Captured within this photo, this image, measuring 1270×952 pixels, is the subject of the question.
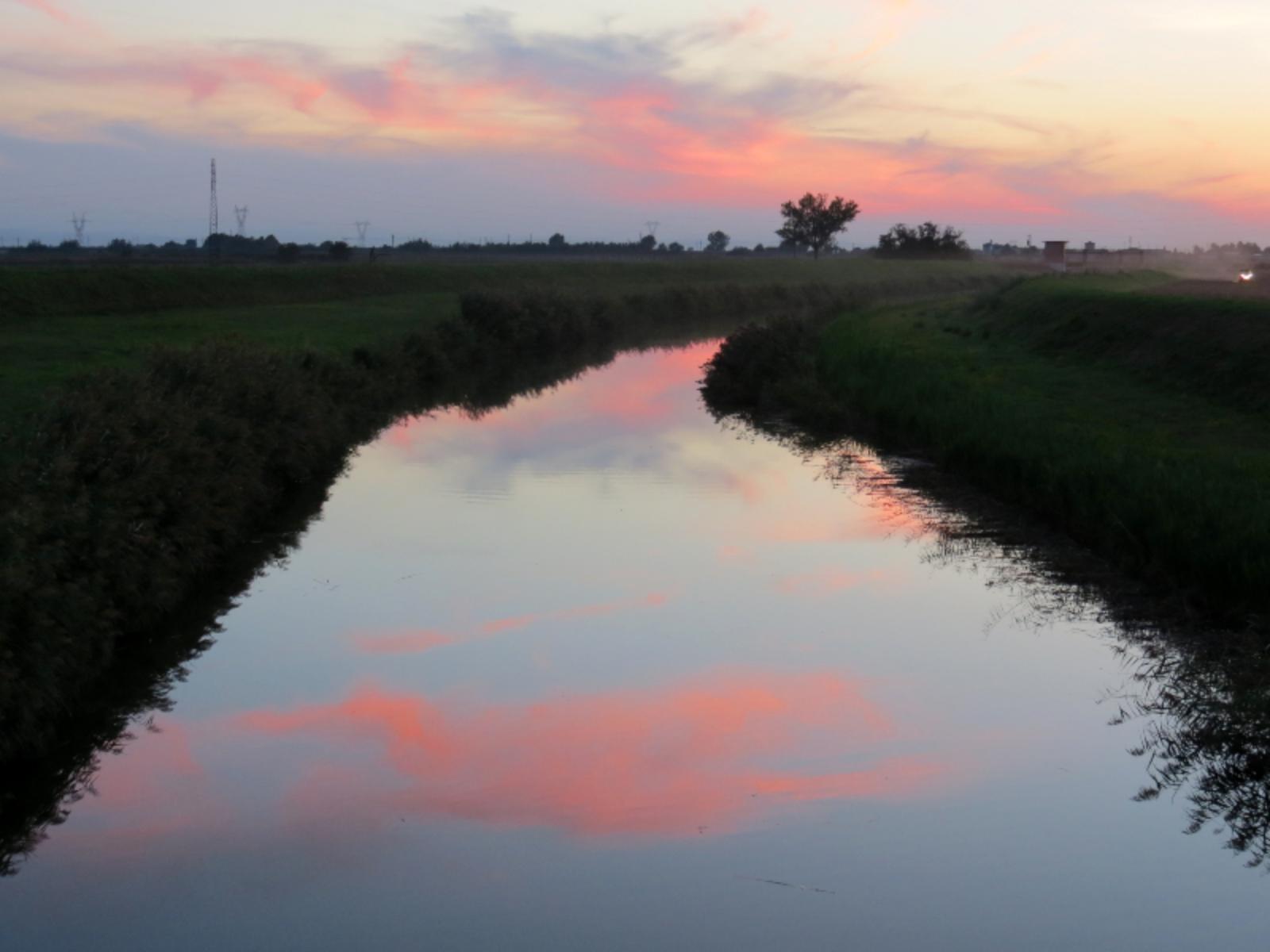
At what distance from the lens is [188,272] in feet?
140

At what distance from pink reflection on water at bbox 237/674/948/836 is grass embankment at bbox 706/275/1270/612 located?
3537 mm

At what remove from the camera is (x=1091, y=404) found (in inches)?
789

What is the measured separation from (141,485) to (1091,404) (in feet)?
44.6

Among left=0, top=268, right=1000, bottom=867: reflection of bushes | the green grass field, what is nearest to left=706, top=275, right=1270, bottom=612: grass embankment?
the green grass field

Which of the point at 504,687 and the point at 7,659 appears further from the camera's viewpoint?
the point at 504,687

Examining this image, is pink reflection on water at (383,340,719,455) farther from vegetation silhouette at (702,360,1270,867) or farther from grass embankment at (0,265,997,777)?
vegetation silhouette at (702,360,1270,867)

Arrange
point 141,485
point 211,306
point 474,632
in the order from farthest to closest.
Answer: point 211,306
point 474,632
point 141,485

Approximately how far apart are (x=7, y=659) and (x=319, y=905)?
2619 mm

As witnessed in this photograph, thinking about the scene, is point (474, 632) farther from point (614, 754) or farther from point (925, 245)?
point (925, 245)

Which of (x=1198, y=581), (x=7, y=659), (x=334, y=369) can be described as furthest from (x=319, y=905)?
(x=334, y=369)

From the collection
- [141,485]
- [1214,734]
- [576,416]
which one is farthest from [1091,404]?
[141,485]

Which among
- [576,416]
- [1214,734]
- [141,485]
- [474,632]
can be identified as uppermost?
[141,485]

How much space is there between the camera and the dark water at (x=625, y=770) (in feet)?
23.2

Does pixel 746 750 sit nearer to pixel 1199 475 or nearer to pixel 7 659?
pixel 7 659
